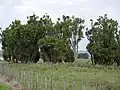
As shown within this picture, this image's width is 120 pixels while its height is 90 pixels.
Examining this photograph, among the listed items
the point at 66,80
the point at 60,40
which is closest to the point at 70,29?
the point at 60,40

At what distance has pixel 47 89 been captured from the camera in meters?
20.7

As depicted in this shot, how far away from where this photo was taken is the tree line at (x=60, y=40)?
64.4 meters

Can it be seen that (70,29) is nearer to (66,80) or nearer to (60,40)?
(60,40)

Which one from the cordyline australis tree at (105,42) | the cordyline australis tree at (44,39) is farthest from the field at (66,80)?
the cordyline australis tree at (44,39)

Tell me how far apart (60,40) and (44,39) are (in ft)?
11.3

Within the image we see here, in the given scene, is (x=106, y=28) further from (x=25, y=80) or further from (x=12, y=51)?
(x=25, y=80)

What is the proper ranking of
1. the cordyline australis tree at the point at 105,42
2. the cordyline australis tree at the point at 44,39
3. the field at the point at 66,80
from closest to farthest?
1. the field at the point at 66,80
2. the cordyline australis tree at the point at 105,42
3. the cordyline australis tree at the point at 44,39

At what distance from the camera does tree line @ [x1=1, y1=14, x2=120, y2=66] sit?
6444cm

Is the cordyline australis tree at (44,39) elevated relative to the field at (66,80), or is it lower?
elevated

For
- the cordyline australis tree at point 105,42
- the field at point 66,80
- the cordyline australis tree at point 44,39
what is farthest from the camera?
the cordyline australis tree at point 44,39

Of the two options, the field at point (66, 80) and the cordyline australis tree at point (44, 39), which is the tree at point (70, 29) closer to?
the cordyline australis tree at point (44, 39)

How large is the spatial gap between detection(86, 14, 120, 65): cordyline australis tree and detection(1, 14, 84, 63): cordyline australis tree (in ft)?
24.4

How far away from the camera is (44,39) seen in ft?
234

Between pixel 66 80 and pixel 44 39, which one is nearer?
pixel 66 80
